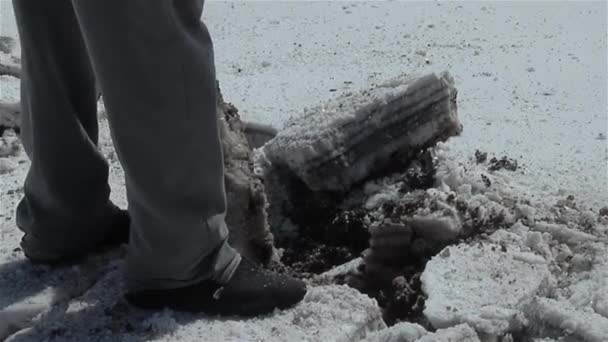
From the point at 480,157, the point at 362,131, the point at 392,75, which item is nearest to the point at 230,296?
the point at 362,131

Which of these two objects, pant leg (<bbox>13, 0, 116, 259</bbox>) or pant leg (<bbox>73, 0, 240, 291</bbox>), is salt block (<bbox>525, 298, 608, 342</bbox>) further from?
pant leg (<bbox>13, 0, 116, 259</bbox>)

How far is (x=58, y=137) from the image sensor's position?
2.21m

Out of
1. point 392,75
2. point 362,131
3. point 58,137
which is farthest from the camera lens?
point 392,75

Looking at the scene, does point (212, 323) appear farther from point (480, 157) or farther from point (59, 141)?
point (480, 157)

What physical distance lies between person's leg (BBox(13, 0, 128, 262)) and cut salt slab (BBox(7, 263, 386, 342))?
0.21 meters

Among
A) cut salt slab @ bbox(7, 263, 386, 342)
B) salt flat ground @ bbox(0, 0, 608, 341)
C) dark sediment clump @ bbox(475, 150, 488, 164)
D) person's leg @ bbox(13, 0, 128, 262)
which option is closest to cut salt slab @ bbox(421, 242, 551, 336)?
salt flat ground @ bbox(0, 0, 608, 341)

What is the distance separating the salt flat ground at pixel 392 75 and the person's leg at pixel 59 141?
0.10 metres

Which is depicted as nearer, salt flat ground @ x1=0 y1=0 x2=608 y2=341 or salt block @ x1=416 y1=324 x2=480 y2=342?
salt block @ x1=416 y1=324 x2=480 y2=342

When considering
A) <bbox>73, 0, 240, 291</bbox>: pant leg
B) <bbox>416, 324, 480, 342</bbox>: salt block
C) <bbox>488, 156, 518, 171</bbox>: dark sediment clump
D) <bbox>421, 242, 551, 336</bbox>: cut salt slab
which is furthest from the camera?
<bbox>488, 156, 518, 171</bbox>: dark sediment clump

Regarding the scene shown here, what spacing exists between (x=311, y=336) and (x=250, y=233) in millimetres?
505

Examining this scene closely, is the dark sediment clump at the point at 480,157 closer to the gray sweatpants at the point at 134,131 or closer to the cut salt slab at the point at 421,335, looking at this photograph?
the cut salt slab at the point at 421,335

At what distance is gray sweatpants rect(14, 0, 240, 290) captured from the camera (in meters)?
1.85

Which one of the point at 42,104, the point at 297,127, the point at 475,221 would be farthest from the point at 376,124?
the point at 42,104

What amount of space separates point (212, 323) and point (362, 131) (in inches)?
39.9
